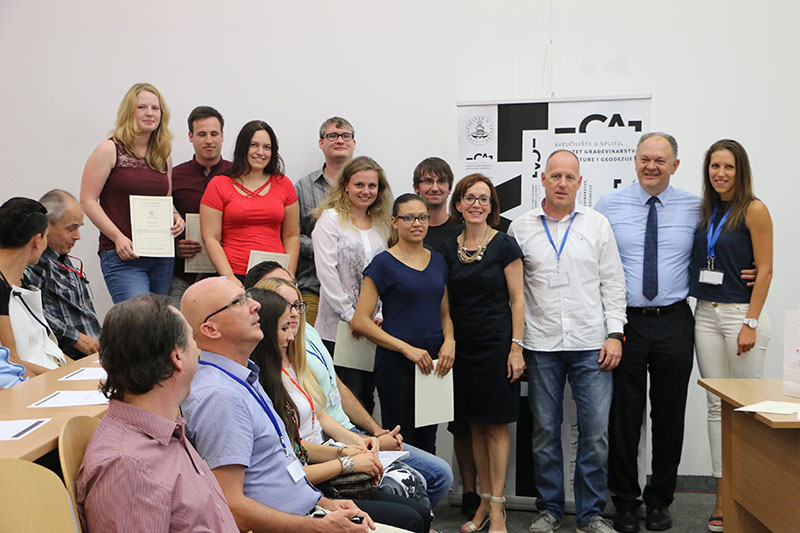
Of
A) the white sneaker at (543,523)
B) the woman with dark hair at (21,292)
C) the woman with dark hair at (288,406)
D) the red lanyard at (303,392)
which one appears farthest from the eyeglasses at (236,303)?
the white sneaker at (543,523)

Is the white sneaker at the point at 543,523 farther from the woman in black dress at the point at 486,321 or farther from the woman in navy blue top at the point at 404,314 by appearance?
the woman in navy blue top at the point at 404,314

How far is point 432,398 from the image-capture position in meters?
3.26

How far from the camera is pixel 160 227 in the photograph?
3570 millimetres

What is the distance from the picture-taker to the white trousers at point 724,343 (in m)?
3.44

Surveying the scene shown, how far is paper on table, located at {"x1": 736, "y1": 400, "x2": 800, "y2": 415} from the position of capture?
246 cm

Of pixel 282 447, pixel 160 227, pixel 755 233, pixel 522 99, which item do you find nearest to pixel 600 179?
pixel 522 99

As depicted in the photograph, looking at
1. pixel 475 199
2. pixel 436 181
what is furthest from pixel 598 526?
pixel 436 181

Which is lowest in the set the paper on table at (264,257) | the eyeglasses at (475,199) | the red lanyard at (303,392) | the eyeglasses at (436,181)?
the red lanyard at (303,392)

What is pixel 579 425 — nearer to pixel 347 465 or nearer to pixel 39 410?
pixel 347 465

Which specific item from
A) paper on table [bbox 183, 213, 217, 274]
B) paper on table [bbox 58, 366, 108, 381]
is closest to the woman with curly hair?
paper on table [bbox 183, 213, 217, 274]

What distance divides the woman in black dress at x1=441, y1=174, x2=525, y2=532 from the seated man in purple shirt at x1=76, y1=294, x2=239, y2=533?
1.91 m

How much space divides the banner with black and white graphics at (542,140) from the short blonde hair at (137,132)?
157 cm

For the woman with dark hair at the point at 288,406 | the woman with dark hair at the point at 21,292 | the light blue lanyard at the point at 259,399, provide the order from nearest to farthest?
1. the light blue lanyard at the point at 259,399
2. the woman with dark hair at the point at 288,406
3. the woman with dark hair at the point at 21,292

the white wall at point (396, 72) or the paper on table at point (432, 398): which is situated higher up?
the white wall at point (396, 72)
